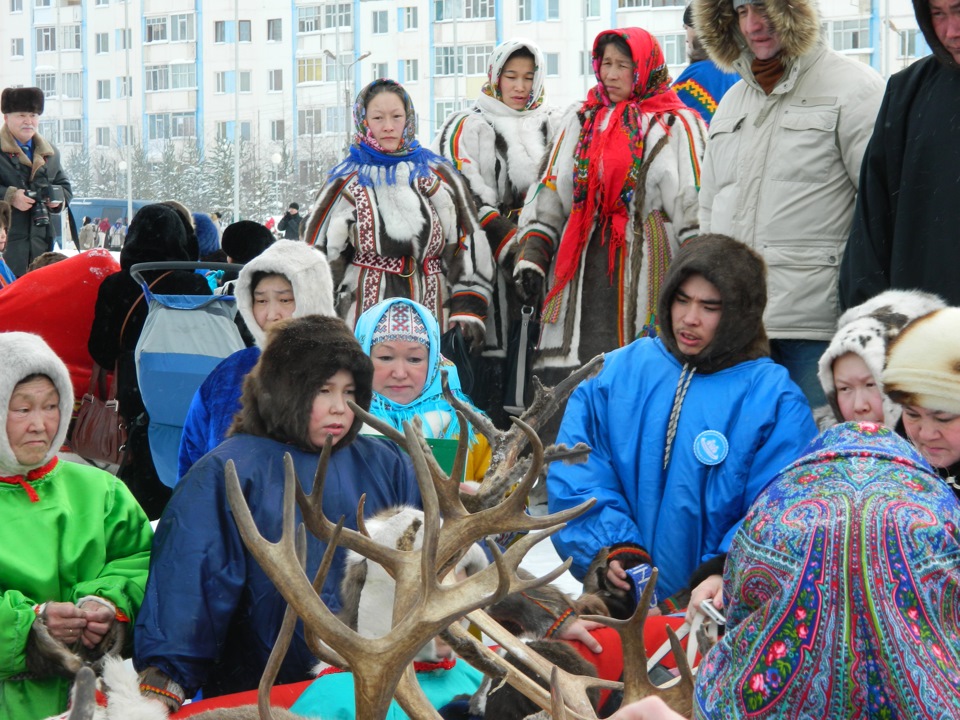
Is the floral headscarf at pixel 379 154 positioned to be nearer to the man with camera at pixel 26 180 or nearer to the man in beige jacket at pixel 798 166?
the man in beige jacket at pixel 798 166

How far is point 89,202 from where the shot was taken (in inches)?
1097

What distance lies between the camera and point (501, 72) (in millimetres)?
6438

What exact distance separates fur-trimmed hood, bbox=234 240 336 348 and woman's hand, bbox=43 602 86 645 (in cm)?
161

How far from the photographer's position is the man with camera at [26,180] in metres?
9.73

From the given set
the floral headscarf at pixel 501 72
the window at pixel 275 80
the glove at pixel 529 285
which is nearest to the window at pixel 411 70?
the window at pixel 275 80

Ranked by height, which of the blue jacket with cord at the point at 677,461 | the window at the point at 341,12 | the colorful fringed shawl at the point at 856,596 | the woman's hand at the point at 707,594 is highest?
the window at the point at 341,12

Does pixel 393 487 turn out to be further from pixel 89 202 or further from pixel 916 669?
pixel 89 202

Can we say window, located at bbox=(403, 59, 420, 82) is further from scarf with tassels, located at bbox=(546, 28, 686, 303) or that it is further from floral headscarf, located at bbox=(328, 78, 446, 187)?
scarf with tassels, located at bbox=(546, 28, 686, 303)

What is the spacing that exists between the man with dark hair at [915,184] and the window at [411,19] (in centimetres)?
2364

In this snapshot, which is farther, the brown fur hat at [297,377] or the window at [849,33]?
the window at [849,33]

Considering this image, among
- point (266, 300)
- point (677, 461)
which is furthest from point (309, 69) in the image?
point (677, 461)

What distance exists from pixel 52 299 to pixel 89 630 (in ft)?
9.11

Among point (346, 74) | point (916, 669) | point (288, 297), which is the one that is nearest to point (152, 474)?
point (288, 297)

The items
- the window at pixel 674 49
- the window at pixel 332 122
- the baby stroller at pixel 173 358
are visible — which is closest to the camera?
the baby stroller at pixel 173 358
